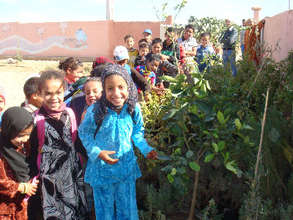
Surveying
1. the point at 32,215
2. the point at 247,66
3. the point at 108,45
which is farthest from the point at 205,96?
the point at 108,45

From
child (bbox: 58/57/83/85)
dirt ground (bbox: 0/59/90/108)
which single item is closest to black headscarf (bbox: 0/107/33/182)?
child (bbox: 58/57/83/85)

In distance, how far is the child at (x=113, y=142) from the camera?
2.25 meters

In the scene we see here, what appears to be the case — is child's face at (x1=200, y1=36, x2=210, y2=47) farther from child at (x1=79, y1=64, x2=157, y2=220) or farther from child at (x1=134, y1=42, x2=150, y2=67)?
child at (x1=79, y1=64, x2=157, y2=220)

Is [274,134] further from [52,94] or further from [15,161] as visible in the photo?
[15,161]

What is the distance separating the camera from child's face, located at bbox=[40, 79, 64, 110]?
2.45 m

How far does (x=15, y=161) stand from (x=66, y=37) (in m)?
20.3

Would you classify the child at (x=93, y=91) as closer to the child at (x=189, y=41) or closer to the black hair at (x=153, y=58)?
the black hair at (x=153, y=58)

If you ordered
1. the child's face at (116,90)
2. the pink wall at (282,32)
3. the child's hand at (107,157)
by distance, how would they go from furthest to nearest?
1. the pink wall at (282,32)
2. the child's face at (116,90)
3. the child's hand at (107,157)

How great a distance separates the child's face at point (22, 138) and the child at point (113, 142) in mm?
396

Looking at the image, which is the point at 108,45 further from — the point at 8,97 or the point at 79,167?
the point at 79,167

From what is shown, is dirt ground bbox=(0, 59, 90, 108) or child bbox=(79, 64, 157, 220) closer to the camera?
child bbox=(79, 64, 157, 220)

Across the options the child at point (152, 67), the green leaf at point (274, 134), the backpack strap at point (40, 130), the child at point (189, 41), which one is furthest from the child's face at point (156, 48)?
the green leaf at point (274, 134)

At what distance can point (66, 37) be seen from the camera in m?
21.5

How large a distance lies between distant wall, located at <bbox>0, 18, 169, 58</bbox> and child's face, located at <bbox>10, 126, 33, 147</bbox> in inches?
629
